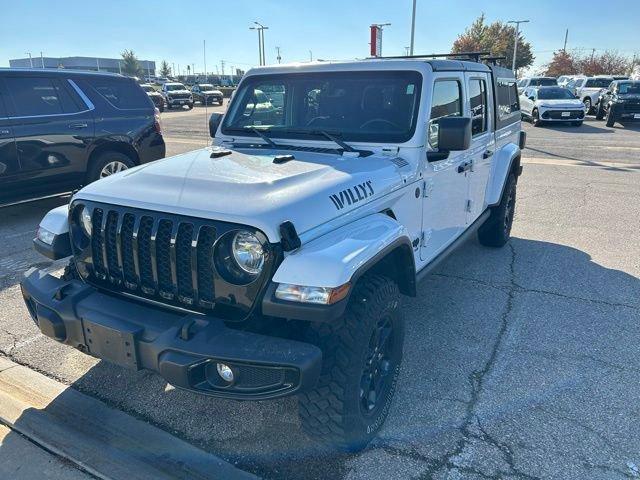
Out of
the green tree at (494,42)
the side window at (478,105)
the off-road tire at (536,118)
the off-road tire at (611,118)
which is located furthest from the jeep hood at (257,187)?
the green tree at (494,42)

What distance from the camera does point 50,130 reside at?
6.32 meters

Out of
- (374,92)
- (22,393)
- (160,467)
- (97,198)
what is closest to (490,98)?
(374,92)

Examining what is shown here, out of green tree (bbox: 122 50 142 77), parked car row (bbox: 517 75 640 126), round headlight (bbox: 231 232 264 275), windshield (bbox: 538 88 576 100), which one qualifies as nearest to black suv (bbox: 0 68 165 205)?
round headlight (bbox: 231 232 264 275)

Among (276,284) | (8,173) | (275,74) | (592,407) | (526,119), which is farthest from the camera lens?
(526,119)

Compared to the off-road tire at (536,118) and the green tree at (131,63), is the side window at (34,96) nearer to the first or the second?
the off-road tire at (536,118)

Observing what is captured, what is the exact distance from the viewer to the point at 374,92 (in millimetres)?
3404

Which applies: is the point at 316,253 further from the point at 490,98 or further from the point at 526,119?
the point at 526,119

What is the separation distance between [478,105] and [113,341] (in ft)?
11.6

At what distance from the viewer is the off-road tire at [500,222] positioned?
213 inches

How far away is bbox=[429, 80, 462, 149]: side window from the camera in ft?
11.2

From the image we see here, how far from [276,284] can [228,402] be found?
47.3 inches

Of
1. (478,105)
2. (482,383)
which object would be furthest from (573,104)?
(482,383)

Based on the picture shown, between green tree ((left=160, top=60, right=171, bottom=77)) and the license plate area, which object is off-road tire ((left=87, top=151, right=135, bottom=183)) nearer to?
the license plate area

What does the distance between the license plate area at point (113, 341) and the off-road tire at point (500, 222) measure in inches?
163
